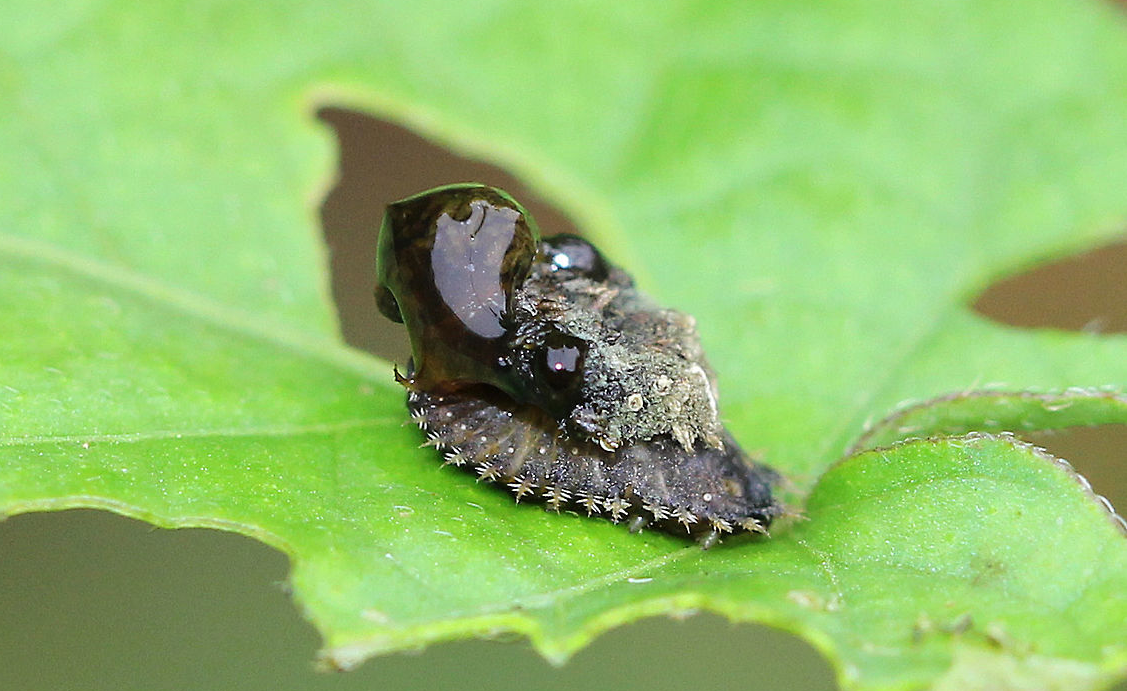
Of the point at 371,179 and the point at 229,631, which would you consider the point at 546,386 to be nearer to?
the point at 229,631

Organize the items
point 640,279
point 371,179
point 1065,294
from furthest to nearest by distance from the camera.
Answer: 1. point 371,179
2. point 1065,294
3. point 640,279

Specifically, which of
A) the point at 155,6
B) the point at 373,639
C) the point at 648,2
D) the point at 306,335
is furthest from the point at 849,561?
the point at 155,6

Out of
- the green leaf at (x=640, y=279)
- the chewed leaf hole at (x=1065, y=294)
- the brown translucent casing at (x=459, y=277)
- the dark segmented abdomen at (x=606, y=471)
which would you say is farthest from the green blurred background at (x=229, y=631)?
the dark segmented abdomen at (x=606, y=471)

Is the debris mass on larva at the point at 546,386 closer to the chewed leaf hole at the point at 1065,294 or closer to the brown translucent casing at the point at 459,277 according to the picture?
the brown translucent casing at the point at 459,277

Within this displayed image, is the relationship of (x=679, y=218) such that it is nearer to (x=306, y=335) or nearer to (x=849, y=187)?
(x=849, y=187)

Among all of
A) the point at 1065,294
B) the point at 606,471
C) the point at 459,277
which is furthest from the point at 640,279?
the point at 1065,294

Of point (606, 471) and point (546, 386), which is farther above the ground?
point (546, 386)
